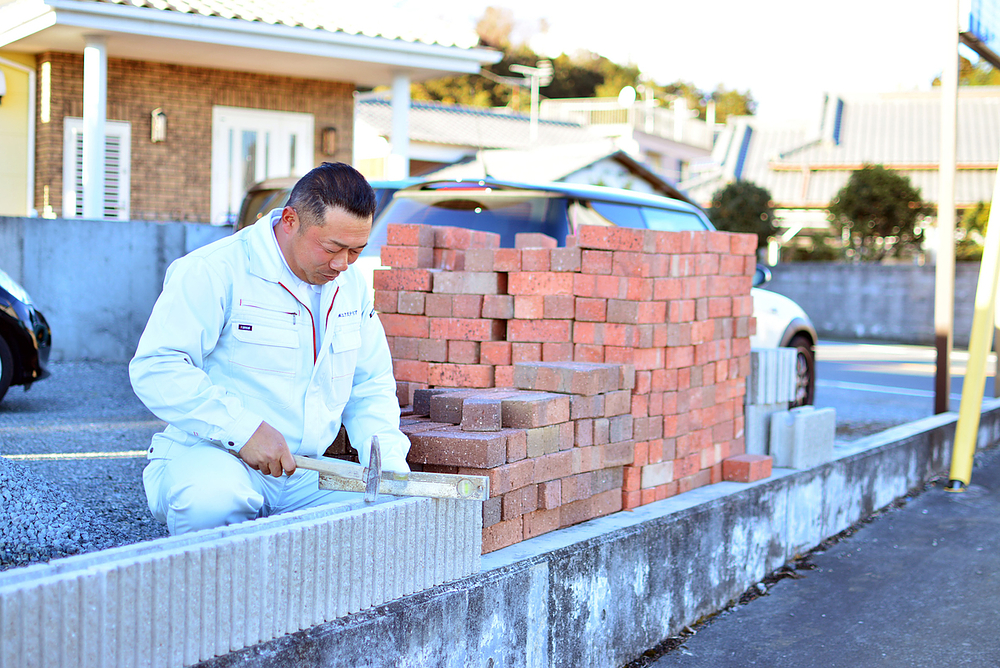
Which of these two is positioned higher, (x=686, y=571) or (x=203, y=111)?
(x=203, y=111)

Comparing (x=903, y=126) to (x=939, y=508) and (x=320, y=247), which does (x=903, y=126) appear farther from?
(x=320, y=247)

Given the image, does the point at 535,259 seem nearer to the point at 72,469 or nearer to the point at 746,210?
the point at 72,469

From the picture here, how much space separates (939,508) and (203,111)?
11.4 metres

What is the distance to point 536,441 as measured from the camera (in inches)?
142

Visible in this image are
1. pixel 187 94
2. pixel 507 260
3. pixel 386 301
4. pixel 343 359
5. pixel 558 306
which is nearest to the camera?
pixel 343 359

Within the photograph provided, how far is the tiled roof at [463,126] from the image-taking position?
2826 centimetres

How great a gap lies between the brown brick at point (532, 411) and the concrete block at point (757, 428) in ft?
6.77

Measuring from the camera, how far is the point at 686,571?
4.36 meters

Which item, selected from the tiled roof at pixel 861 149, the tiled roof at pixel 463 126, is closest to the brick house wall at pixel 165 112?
the tiled roof at pixel 463 126

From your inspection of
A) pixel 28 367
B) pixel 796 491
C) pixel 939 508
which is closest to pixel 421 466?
pixel 796 491

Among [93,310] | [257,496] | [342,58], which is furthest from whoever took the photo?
[342,58]

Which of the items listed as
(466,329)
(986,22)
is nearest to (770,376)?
(466,329)

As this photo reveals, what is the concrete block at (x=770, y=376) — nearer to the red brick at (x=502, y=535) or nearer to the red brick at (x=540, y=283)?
the red brick at (x=540, y=283)

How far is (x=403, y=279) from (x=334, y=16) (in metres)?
10.7
